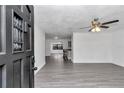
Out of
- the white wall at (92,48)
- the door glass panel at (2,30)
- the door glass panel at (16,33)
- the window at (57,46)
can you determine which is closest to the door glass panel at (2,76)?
the door glass panel at (2,30)

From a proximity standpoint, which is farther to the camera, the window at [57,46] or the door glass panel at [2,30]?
the window at [57,46]

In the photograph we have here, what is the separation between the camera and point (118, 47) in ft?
26.1

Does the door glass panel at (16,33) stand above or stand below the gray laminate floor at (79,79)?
above

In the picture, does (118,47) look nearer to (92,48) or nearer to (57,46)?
(92,48)

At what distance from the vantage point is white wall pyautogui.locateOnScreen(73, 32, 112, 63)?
30.1ft

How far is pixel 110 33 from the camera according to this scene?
9.19 metres

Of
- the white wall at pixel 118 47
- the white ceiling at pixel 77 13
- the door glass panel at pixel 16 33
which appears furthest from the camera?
the white wall at pixel 118 47

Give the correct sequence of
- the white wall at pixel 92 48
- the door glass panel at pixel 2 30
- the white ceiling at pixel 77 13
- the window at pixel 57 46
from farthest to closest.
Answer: the window at pixel 57 46 < the white wall at pixel 92 48 < the white ceiling at pixel 77 13 < the door glass panel at pixel 2 30

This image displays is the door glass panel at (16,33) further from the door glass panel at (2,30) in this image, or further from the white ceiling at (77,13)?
the white ceiling at (77,13)

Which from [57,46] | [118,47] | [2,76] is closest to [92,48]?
[118,47]

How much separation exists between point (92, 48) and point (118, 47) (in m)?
1.91

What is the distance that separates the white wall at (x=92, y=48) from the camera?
9164 mm

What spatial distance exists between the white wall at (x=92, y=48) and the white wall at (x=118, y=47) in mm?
551
